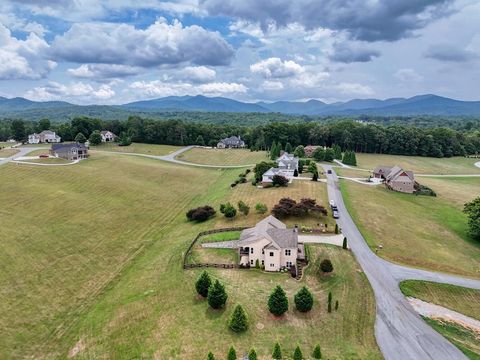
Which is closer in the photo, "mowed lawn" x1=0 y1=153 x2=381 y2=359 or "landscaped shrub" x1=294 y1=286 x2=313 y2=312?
"mowed lawn" x1=0 y1=153 x2=381 y2=359

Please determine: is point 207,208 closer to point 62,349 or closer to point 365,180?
point 62,349

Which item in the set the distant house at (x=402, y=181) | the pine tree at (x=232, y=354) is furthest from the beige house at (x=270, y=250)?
the distant house at (x=402, y=181)

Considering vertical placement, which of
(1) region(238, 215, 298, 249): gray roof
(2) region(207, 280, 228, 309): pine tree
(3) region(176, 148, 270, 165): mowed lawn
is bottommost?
(3) region(176, 148, 270, 165): mowed lawn

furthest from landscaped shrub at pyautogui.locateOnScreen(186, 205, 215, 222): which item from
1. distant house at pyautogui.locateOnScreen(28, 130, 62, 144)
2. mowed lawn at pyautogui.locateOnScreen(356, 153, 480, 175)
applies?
distant house at pyautogui.locateOnScreen(28, 130, 62, 144)

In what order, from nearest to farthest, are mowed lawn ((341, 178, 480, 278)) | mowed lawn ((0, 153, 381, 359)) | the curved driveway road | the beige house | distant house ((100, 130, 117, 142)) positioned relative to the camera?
1. the curved driveway road
2. mowed lawn ((0, 153, 381, 359))
3. the beige house
4. mowed lawn ((341, 178, 480, 278))
5. distant house ((100, 130, 117, 142))

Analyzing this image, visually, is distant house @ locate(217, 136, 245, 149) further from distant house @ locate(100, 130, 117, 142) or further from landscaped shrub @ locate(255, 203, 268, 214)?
landscaped shrub @ locate(255, 203, 268, 214)

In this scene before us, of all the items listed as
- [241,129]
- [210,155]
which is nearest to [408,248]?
[210,155]

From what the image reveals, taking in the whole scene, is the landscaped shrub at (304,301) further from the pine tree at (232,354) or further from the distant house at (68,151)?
the distant house at (68,151)

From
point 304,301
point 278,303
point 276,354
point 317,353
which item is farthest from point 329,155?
point 276,354
